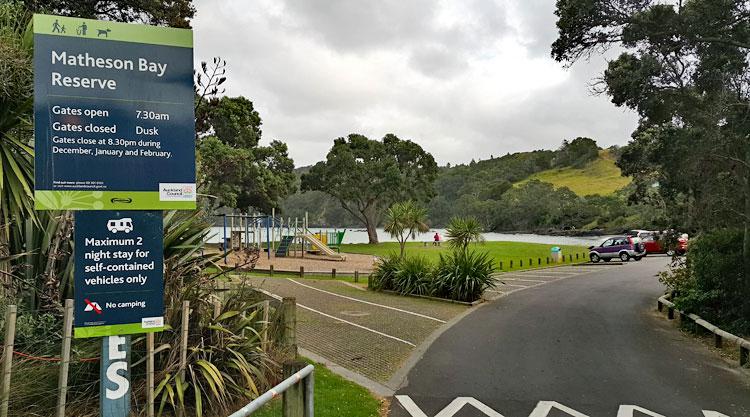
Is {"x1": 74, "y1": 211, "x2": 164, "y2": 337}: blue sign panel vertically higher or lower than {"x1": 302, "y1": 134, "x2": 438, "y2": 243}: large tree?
lower

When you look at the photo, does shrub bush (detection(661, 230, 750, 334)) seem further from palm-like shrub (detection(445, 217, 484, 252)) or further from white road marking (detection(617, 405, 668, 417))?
palm-like shrub (detection(445, 217, 484, 252))

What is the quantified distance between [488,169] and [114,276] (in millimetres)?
160740

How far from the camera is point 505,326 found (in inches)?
510

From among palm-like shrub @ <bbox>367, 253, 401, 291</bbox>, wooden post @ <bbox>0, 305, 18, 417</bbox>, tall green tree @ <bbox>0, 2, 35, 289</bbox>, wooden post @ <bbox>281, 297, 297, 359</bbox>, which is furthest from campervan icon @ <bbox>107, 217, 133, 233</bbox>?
palm-like shrub @ <bbox>367, 253, 401, 291</bbox>

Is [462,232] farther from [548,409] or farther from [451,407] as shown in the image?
[451,407]

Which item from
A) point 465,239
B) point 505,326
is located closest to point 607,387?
point 505,326

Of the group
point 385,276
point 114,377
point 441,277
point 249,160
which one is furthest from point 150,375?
point 249,160

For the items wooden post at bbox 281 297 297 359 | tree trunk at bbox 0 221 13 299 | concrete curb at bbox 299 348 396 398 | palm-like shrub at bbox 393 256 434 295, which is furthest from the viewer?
palm-like shrub at bbox 393 256 434 295

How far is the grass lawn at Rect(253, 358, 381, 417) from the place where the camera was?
601cm

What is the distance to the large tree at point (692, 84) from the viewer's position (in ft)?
38.2

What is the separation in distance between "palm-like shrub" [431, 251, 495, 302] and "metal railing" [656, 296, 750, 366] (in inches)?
204

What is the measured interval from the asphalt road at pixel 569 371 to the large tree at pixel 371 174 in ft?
121

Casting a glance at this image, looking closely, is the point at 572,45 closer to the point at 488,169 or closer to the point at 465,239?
the point at 465,239

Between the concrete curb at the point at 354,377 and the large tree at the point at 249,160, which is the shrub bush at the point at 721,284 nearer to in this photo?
the concrete curb at the point at 354,377
